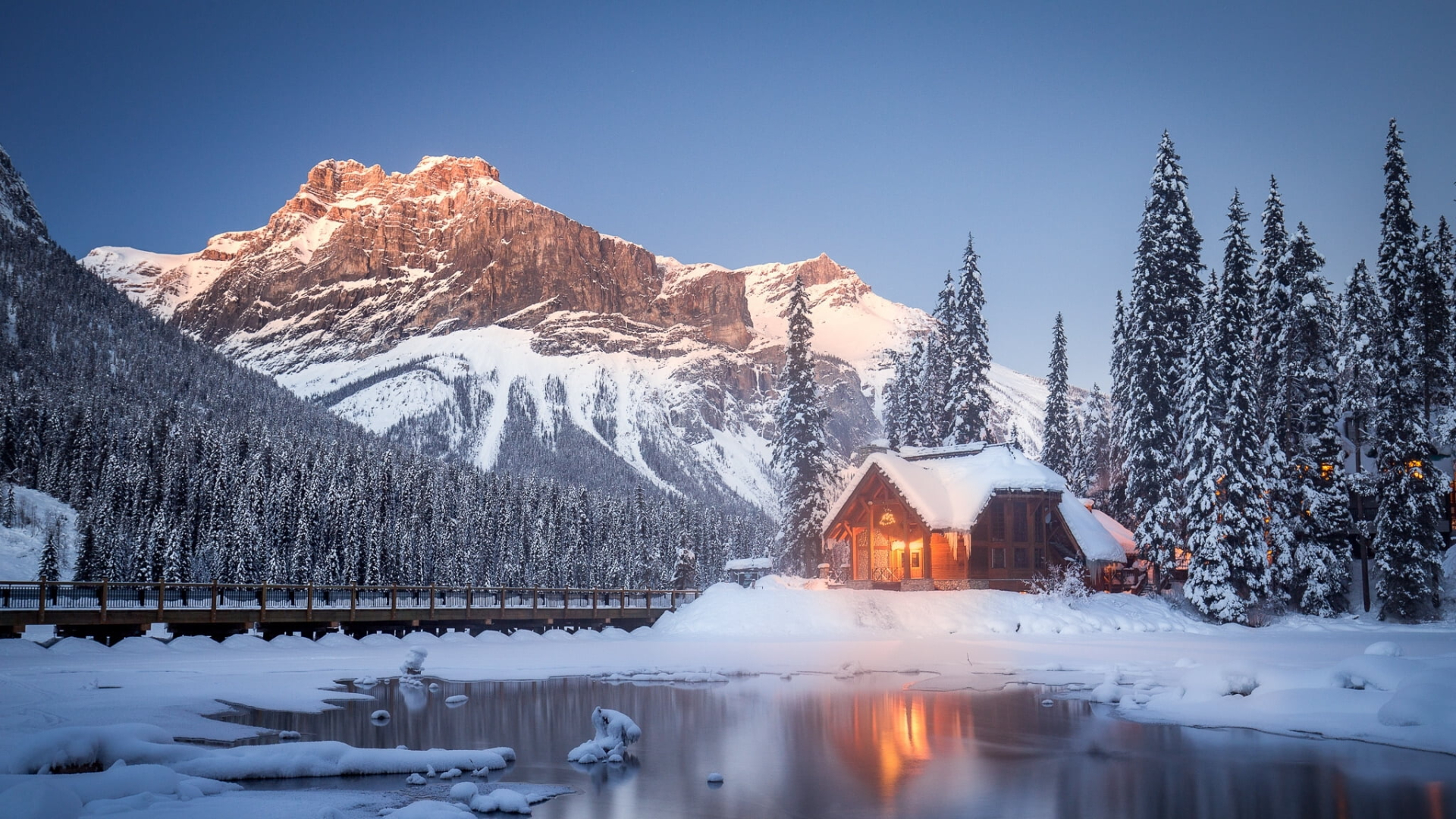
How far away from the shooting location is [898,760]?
15.7 m

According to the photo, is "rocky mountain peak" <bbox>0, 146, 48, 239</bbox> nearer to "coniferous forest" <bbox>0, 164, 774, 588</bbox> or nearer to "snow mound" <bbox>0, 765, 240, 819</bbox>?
"coniferous forest" <bbox>0, 164, 774, 588</bbox>

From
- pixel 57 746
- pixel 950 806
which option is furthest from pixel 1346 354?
pixel 57 746

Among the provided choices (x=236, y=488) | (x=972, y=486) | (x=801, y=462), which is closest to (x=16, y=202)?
(x=236, y=488)

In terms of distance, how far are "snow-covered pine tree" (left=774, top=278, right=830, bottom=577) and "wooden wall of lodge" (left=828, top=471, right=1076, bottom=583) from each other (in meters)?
6.72

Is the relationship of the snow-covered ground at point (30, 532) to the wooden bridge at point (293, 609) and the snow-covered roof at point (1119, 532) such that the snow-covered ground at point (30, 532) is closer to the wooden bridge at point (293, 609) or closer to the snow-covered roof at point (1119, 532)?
the wooden bridge at point (293, 609)

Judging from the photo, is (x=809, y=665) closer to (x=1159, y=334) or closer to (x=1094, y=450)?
(x=1159, y=334)

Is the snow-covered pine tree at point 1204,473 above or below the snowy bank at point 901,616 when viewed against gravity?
above

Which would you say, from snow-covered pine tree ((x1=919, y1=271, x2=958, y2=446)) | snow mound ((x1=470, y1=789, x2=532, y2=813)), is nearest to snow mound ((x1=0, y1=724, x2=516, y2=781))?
snow mound ((x1=470, y1=789, x2=532, y2=813))

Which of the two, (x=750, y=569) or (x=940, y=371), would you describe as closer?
(x=940, y=371)

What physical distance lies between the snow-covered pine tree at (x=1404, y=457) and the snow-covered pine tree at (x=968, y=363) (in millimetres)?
21940

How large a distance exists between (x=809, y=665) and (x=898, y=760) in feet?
47.7

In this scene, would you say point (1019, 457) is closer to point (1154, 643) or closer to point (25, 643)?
point (1154, 643)

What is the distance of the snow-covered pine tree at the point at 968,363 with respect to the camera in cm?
5953

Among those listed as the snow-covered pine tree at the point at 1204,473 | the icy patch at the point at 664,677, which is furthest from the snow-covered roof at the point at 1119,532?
the icy patch at the point at 664,677
